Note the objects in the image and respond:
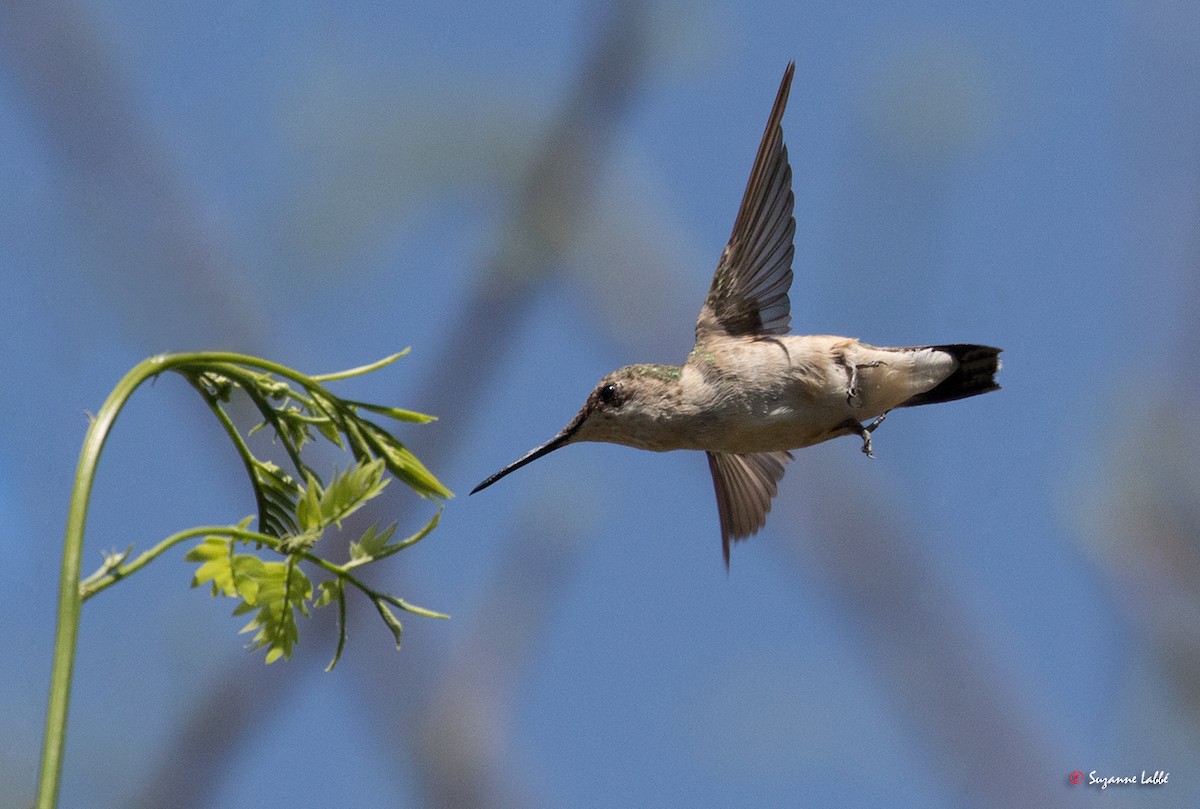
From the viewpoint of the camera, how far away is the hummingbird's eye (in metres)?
A: 3.97

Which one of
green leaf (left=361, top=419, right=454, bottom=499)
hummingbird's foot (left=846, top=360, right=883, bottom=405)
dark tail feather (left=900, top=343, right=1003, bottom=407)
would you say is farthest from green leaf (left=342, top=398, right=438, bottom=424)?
dark tail feather (left=900, top=343, right=1003, bottom=407)

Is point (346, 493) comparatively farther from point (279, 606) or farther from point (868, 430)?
point (868, 430)

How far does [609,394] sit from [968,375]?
1.17 m

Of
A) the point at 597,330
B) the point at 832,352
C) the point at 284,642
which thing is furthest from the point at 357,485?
the point at 597,330

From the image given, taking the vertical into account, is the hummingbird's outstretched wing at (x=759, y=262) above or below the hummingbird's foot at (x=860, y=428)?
above

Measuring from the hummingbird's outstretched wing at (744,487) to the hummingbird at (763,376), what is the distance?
1.02 ft

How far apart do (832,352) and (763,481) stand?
0.79m

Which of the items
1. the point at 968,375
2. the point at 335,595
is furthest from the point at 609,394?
the point at 335,595

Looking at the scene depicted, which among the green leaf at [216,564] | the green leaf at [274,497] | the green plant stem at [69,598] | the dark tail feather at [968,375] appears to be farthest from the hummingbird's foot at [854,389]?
the green plant stem at [69,598]

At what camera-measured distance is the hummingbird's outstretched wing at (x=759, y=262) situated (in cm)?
392

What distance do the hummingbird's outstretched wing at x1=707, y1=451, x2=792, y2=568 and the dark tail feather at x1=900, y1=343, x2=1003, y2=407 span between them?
629 millimetres

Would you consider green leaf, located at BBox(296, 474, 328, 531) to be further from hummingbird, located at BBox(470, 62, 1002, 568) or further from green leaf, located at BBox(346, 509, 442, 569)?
hummingbird, located at BBox(470, 62, 1002, 568)

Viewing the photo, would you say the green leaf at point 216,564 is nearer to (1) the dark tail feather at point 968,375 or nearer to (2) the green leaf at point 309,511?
(2) the green leaf at point 309,511

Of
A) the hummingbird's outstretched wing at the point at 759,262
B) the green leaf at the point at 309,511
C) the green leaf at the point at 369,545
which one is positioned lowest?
the green leaf at the point at 369,545
